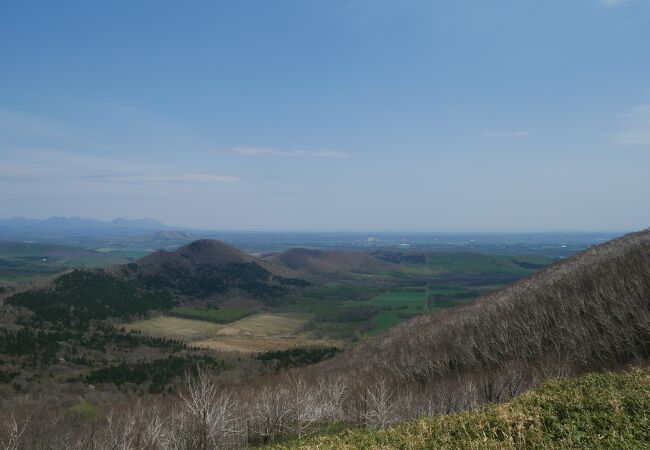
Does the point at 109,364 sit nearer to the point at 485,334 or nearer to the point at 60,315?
the point at 60,315

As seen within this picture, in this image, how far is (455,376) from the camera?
149 ft

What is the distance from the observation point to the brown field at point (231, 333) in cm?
15125

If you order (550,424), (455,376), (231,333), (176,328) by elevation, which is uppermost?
(550,424)

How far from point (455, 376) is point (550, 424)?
35096 mm

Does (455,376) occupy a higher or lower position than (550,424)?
lower

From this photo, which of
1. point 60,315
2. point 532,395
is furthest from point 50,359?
point 532,395

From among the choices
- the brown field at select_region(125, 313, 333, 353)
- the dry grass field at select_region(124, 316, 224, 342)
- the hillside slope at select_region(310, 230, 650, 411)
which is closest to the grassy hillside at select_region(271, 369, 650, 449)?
the hillside slope at select_region(310, 230, 650, 411)

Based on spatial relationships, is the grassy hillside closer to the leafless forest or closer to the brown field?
the leafless forest

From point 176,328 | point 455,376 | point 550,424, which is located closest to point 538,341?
point 455,376

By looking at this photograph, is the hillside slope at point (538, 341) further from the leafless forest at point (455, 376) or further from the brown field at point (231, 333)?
the brown field at point (231, 333)

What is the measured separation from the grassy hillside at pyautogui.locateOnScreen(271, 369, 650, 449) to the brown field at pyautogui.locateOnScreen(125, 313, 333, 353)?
13630 centimetres

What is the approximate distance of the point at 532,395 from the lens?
15.0 meters

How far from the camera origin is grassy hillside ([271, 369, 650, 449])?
11766mm

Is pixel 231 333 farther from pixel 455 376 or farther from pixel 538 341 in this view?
pixel 538 341
